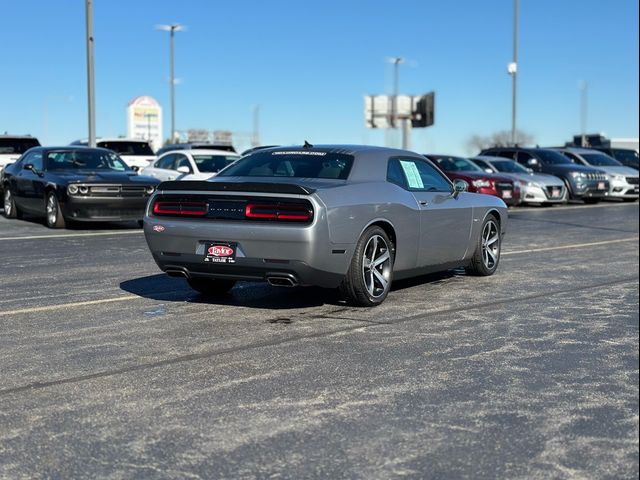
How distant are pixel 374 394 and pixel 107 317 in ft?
9.83

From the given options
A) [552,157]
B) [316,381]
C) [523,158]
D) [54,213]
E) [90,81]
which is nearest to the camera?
[316,381]

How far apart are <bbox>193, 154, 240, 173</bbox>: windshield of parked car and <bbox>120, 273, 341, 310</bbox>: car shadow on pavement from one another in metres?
10.8

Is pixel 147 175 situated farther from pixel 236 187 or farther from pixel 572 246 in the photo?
pixel 236 187

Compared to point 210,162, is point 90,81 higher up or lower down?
higher up

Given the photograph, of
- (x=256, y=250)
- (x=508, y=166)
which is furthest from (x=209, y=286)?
(x=508, y=166)

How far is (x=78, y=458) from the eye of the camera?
12.7ft

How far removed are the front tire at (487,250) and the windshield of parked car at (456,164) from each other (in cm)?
1354

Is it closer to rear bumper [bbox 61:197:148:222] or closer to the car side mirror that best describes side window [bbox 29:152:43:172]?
rear bumper [bbox 61:197:148:222]

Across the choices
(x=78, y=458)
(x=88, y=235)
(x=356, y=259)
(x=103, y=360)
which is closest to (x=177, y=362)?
(x=103, y=360)

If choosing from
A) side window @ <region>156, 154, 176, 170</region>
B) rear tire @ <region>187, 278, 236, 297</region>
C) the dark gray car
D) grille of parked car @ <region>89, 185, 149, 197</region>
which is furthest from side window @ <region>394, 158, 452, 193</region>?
the dark gray car

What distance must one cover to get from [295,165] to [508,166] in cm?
1875

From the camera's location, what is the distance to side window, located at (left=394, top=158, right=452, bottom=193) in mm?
8578

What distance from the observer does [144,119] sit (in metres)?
92.2

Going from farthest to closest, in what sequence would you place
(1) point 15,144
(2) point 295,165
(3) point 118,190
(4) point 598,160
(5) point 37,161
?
(4) point 598,160 → (1) point 15,144 → (5) point 37,161 → (3) point 118,190 → (2) point 295,165
